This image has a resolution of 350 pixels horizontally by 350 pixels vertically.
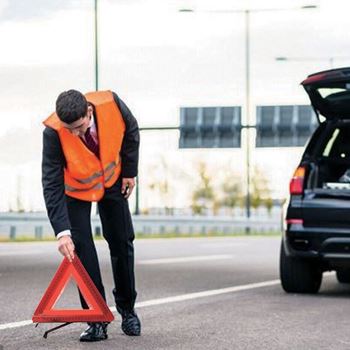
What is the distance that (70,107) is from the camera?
696 cm

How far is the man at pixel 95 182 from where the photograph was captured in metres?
7.38

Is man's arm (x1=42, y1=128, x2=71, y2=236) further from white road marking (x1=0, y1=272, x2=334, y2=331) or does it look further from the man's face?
white road marking (x1=0, y1=272, x2=334, y2=331)

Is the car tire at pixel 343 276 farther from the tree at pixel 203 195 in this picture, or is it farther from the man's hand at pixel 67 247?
the tree at pixel 203 195

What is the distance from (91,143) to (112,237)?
→ 28.4 inches

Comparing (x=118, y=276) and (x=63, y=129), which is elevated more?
(x=63, y=129)

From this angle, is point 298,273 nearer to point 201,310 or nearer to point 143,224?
point 201,310

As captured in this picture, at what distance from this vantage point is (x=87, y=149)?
291 inches

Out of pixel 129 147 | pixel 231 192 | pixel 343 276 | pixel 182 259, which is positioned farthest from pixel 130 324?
pixel 231 192

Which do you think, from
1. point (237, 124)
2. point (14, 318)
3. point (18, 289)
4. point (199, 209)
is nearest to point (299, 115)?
point (237, 124)

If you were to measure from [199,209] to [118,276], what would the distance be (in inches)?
3940

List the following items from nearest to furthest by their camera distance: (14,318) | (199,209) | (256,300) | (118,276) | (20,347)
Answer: (20,347) < (118,276) < (14,318) < (256,300) < (199,209)

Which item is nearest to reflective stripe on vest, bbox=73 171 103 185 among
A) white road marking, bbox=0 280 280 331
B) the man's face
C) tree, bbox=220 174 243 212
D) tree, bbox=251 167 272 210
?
the man's face

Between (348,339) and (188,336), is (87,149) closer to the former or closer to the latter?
(188,336)

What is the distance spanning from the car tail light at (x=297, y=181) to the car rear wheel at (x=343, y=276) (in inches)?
95.2
